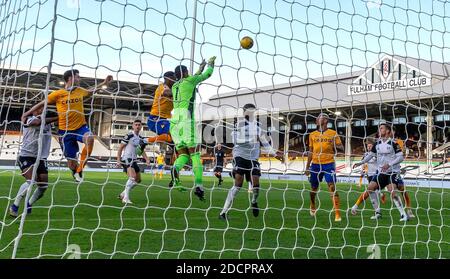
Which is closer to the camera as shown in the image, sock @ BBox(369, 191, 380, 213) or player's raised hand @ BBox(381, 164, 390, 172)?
player's raised hand @ BBox(381, 164, 390, 172)

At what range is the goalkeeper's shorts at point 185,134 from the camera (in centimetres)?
601

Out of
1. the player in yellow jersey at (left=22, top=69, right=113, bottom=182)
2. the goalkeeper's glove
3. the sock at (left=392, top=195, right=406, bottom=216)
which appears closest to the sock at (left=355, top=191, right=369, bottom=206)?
the sock at (left=392, top=195, right=406, bottom=216)

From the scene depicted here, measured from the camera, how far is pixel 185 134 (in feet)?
20.8

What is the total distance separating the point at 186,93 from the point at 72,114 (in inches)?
77.4

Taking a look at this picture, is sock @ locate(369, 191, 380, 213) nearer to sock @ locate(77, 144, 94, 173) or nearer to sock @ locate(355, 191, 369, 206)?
sock @ locate(355, 191, 369, 206)

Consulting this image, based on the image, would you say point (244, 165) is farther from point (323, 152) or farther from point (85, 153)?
point (85, 153)

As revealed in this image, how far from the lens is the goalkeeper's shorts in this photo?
19.7ft

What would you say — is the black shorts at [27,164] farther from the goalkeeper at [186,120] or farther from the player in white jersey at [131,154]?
the player in white jersey at [131,154]

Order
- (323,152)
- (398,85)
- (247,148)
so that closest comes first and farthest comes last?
(247,148), (323,152), (398,85)

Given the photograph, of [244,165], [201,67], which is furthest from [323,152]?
[201,67]

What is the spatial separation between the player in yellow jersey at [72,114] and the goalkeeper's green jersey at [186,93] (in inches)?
29.8

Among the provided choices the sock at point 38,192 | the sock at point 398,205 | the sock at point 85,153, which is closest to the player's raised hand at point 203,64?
the sock at point 38,192
